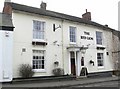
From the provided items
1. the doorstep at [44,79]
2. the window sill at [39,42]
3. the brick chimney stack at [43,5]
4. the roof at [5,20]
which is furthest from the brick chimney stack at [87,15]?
the roof at [5,20]

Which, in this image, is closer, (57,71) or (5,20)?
(5,20)

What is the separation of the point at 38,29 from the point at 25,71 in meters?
4.58

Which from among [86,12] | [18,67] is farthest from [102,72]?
[18,67]

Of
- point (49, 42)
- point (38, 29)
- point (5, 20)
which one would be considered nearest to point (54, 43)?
point (49, 42)

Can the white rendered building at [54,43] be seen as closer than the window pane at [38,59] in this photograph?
Yes

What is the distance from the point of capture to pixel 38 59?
69.5 ft

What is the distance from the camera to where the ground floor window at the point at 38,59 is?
824 inches

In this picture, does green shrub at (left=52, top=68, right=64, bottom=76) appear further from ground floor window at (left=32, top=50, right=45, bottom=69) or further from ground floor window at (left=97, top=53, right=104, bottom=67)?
ground floor window at (left=97, top=53, right=104, bottom=67)

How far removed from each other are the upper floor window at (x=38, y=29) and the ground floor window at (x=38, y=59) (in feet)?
4.85

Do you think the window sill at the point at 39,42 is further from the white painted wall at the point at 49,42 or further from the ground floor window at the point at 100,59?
the ground floor window at the point at 100,59

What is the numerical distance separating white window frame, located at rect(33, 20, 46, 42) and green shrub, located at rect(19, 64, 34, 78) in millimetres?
2915

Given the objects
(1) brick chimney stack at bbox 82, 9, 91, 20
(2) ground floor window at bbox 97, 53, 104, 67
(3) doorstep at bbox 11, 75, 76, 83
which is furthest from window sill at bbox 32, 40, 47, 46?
(1) brick chimney stack at bbox 82, 9, 91, 20

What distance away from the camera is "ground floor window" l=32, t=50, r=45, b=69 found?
20938mm

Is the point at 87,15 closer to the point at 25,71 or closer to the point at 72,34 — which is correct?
the point at 72,34
